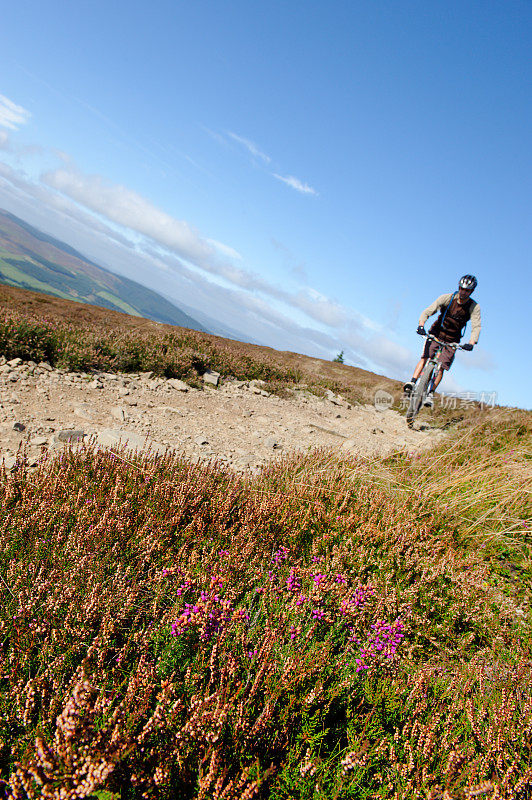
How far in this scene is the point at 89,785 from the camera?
109 centimetres

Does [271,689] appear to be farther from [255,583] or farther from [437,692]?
[437,692]

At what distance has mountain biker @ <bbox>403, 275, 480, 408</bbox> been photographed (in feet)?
29.2

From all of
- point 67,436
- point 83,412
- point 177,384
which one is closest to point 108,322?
point 177,384

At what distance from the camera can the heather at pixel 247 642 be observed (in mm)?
1444

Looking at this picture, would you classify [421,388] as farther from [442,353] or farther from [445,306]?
[445,306]

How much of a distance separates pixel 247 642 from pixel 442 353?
29.7 ft

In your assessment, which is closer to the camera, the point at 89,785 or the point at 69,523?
the point at 89,785

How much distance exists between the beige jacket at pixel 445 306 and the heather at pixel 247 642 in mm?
6038

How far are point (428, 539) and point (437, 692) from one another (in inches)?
68.3

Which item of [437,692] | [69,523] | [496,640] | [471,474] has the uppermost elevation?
[471,474]

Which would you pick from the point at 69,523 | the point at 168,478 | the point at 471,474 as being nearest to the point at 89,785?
the point at 69,523

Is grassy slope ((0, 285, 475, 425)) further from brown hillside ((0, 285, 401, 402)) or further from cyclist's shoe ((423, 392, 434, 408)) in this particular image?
cyclist's shoe ((423, 392, 434, 408))

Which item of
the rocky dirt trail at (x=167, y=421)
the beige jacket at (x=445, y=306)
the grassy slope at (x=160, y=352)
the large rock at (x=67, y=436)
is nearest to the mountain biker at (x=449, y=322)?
the beige jacket at (x=445, y=306)

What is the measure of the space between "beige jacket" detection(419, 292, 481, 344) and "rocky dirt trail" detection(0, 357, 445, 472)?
2.73 meters
